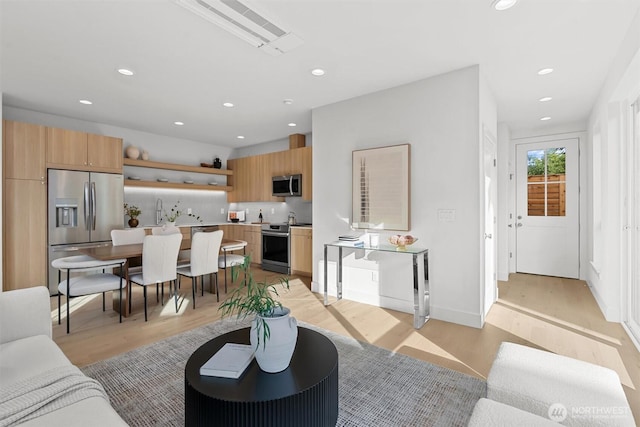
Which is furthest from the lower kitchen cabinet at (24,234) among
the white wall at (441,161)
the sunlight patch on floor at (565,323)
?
the sunlight patch on floor at (565,323)

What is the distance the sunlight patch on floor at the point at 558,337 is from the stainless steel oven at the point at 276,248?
3.27 metres

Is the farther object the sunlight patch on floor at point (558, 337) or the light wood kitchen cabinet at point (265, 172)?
the light wood kitchen cabinet at point (265, 172)

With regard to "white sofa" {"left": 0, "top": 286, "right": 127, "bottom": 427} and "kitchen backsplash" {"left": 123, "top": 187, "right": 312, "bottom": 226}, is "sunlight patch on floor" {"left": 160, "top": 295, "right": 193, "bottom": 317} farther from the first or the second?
"kitchen backsplash" {"left": 123, "top": 187, "right": 312, "bottom": 226}

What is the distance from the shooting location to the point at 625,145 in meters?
3.03

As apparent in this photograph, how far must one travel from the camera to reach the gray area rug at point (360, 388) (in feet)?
5.73

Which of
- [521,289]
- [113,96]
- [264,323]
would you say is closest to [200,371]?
[264,323]

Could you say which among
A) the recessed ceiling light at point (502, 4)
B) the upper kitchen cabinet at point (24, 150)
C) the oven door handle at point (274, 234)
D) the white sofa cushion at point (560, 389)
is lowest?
the white sofa cushion at point (560, 389)

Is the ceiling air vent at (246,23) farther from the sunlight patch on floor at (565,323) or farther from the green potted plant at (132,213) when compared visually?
the green potted plant at (132,213)

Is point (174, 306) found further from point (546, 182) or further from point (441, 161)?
point (546, 182)

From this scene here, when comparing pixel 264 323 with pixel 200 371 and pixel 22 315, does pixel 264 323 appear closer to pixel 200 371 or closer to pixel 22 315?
pixel 200 371

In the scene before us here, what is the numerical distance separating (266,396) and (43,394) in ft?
2.76

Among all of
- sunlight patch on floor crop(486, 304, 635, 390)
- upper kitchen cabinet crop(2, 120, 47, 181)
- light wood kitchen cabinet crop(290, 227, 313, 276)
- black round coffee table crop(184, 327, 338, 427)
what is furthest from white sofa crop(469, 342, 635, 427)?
upper kitchen cabinet crop(2, 120, 47, 181)

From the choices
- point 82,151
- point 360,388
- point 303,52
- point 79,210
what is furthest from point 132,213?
point 360,388

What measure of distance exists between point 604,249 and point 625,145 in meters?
1.12
